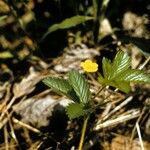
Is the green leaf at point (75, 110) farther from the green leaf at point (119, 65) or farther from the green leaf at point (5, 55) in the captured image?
the green leaf at point (5, 55)

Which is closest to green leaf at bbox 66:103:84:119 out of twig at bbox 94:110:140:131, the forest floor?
the forest floor

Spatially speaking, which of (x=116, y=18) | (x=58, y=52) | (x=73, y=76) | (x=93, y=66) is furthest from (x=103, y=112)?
(x=116, y=18)

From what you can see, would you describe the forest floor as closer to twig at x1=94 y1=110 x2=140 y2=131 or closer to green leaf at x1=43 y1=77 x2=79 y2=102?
twig at x1=94 y1=110 x2=140 y2=131

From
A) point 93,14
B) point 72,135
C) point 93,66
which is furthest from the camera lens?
point 93,14

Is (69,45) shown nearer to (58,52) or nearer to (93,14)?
(58,52)

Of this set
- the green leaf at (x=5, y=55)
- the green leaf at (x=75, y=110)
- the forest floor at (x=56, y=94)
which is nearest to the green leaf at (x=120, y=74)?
the green leaf at (x=75, y=110)

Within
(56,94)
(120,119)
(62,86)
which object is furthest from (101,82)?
(56,94)

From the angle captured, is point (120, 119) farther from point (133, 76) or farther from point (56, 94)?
point (133, 76)
